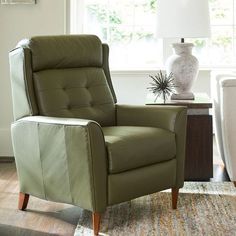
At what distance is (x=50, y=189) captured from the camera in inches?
125

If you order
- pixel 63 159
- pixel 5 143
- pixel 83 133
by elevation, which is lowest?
pixel 5 143

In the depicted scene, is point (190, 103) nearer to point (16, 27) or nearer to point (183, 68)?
point (183, 68)

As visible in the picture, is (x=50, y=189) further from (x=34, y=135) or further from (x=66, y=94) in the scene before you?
(x=66, y=94)

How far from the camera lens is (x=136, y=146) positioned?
3127mm

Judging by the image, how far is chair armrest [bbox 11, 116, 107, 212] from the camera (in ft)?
9.52

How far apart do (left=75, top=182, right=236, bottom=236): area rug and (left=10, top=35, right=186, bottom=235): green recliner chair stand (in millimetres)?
124

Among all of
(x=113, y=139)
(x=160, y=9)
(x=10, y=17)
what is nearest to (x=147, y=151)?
(x=113, y=139)

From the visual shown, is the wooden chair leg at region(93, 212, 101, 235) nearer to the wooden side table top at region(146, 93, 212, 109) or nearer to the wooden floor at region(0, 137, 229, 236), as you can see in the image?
the wooden floor at region(0, 137, 229, 236)

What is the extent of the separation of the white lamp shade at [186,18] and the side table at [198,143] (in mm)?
457

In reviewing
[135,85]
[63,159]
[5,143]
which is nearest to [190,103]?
[63,159]

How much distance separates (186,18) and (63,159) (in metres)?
1.47

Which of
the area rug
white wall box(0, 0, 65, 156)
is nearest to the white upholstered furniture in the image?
the area rug

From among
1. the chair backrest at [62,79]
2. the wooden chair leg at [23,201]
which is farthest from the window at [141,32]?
the wooden chair leg at [23,201]

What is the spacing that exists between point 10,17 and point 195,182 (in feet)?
6.64
